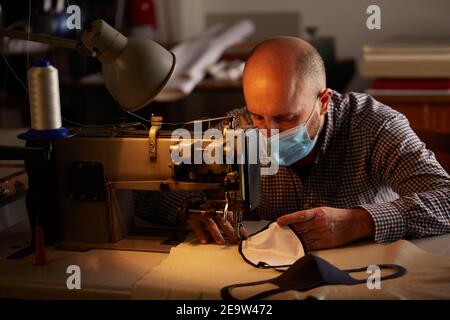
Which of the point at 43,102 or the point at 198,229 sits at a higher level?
the point at 43,102

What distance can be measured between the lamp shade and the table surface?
41cm

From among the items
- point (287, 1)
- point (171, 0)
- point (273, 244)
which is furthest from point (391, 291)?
point (171, 0)

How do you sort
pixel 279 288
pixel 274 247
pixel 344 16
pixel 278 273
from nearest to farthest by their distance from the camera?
1. pixel 279 288
2. pixel 278 273
3. pixel 274 247
4. pixel 344 16

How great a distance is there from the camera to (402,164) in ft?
7.34

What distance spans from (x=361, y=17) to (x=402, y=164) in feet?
7.11

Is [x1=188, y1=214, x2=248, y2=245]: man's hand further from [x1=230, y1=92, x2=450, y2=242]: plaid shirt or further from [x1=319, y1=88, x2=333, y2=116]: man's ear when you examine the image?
[x1=319, y1=88, x2=333, y2=116]: man's ear

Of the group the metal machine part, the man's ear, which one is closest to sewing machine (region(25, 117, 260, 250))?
the metal machine part

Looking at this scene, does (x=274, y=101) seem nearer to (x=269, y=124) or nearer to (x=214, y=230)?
(x=269, y=124)

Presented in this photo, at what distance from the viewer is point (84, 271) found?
190cm

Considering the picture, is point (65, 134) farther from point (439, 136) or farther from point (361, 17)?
point (361, 17)

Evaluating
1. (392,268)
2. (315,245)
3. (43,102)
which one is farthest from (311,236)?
(43,102)

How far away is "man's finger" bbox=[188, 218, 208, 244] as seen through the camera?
206 cm

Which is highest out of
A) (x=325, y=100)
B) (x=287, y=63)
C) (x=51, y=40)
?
(x=51, y=40)

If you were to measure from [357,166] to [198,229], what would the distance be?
0.59m
